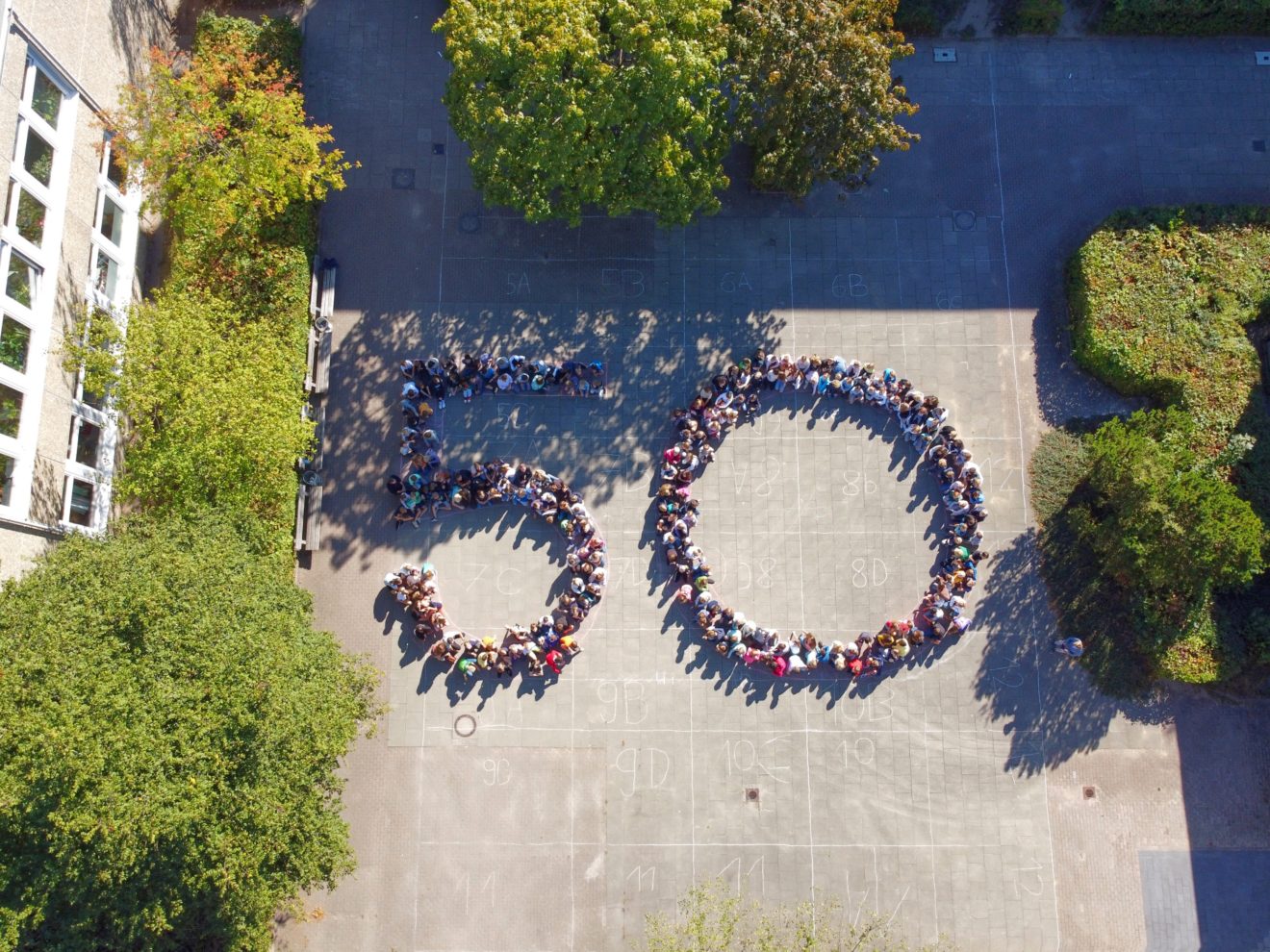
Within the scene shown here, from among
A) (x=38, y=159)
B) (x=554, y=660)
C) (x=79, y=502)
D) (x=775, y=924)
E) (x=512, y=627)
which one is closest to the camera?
(x=38, y=159)

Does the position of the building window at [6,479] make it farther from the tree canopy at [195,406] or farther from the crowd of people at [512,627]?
the crowd of people at [512,627]

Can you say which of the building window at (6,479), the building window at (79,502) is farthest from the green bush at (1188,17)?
the building window at (6,479)

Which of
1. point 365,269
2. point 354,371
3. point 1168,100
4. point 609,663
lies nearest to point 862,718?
point 609,663

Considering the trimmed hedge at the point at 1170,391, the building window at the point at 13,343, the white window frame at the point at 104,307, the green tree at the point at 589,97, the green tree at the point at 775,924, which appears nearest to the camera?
Answer: the building window at the point at 13,343

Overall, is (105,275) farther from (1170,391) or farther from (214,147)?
(1170,391)

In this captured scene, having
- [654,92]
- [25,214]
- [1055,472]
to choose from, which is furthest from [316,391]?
[1055,472]

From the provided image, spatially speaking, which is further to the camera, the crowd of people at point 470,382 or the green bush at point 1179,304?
the crowd of people at point 470,382
